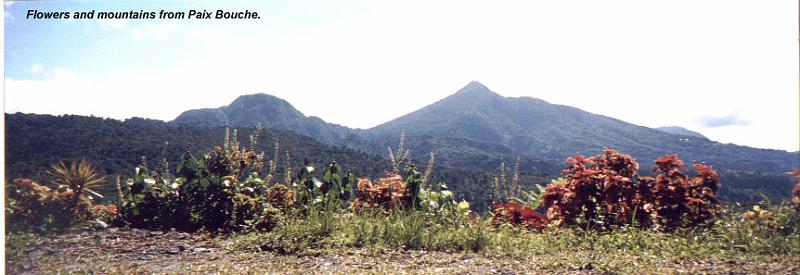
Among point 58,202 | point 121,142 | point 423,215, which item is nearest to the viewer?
point 58,202

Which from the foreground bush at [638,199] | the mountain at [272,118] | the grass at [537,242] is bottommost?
the grass at [537,242]

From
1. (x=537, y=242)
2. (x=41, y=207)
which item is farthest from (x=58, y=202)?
(x=537, y=242)

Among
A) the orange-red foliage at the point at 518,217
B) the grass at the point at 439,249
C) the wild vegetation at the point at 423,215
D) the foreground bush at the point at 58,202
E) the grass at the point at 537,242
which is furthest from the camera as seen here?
the orange-red foliage at the point at 518,217

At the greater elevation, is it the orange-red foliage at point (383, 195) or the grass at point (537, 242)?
the orange-red foliage at point (383, 195)

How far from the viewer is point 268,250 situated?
12.6 feet

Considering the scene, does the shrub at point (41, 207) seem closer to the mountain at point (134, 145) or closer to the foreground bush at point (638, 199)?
the foreground bush at point (638, 199)

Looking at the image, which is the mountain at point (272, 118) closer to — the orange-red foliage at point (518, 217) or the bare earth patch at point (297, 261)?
the orange-red foliage at point (518, 217)

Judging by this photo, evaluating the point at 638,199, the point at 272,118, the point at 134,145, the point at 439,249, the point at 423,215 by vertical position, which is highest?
the point at 272,118

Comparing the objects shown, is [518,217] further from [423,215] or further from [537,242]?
[423,215]

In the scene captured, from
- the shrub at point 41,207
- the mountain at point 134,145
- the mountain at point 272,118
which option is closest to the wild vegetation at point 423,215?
the shrub at point 41,207

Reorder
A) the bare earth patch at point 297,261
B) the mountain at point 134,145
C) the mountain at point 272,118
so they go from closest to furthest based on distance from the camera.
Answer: the bare earth patch at point 297,261 → the mountain at point 134,145 → the mountain at point 272,118

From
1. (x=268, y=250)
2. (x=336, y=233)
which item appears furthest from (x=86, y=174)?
(x=336, y=233)

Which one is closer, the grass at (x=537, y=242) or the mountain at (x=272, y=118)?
the grass at (x=537, y=242)

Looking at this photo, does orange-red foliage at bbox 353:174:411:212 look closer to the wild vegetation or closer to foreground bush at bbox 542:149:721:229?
the wild vegetation
